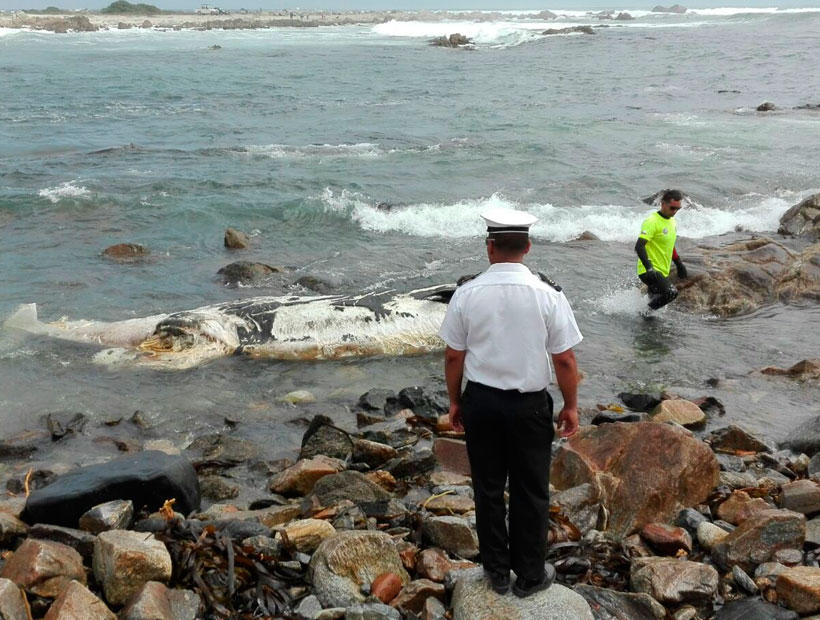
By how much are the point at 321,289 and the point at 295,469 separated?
6408mm

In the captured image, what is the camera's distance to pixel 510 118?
96.9 ft

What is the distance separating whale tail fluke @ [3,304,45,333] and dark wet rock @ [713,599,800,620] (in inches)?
381

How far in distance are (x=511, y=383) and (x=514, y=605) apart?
46.0 inches

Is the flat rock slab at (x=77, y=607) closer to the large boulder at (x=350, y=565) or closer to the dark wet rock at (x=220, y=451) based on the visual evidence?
the large boulder at (x=350, y=565)

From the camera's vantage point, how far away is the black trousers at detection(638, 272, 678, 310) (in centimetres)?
1143

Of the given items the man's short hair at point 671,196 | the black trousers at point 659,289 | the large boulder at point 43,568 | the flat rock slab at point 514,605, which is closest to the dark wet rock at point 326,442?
the large boulder at point 43,568

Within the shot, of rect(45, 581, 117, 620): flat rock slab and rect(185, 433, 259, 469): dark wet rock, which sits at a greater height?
rect(45, 581, 117, 620): flat rock slab

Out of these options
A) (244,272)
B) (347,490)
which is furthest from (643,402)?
(244,272)

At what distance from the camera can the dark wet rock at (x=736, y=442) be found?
24.7 ft

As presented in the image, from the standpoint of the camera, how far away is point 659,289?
37.8 feet

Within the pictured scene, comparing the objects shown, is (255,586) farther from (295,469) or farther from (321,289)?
(321,289)

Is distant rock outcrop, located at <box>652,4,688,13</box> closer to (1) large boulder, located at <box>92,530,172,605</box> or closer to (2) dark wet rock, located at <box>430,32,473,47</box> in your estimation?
(2) dark wet rock, located at <box>430,32,473,47</box>

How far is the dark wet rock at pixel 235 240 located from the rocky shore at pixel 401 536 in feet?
28.4

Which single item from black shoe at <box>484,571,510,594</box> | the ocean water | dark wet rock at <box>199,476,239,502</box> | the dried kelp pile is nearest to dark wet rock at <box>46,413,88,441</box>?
the ocean water
